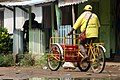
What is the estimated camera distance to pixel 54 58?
13562 millimetres

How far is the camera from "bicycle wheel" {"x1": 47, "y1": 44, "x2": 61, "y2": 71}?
1331 centimetres

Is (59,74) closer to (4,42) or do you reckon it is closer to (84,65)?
(84,65)

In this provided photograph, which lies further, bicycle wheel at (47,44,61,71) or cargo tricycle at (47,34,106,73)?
bicycle wheel at (47,44,61,71)

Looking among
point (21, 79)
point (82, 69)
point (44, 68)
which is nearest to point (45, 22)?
point (44, 68)

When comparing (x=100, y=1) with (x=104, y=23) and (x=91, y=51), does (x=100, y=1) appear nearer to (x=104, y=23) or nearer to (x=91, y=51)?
(x=104, y=23)

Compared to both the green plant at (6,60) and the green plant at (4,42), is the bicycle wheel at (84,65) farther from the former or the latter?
the green plant at (4,42)

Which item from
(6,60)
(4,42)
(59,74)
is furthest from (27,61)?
(59,74)

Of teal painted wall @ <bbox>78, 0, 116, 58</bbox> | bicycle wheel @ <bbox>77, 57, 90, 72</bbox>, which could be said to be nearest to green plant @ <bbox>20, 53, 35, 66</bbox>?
teal painted wall @ <bbox>78, 0, 116, 58</bbox>

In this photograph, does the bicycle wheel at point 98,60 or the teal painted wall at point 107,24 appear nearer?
the bicycle wheel at point 98,60

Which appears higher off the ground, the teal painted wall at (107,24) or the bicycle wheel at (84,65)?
the teal painted wall at (107,24)

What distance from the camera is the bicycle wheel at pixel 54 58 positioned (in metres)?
13.3

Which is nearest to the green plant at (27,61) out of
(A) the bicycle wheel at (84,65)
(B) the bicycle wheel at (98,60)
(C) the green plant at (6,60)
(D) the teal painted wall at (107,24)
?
(C) the green plant at (6,60)

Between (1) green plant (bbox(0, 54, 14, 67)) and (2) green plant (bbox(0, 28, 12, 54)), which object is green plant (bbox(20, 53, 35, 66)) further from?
Answer: (2) green plant (bbox(0, 28, 12, 54))

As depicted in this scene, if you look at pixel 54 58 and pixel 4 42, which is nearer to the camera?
pixel 54 58
